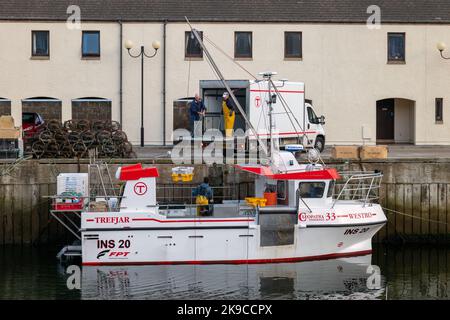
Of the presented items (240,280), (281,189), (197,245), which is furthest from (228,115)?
(240,280)

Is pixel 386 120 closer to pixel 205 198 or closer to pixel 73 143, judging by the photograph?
pixel 73 143

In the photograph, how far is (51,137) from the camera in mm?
28734

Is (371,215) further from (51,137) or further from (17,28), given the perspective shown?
(17,28)

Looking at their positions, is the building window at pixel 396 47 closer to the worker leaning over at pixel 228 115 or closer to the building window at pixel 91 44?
the building window at pixel 91 44

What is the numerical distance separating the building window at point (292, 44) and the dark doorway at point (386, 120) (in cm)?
419

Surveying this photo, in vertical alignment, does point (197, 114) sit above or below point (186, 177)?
above

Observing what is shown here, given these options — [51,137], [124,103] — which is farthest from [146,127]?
[51,137]

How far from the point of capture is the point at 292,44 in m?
39.6

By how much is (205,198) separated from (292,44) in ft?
52.7

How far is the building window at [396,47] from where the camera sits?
131ft

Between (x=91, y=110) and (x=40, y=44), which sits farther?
(x=40, y=44)

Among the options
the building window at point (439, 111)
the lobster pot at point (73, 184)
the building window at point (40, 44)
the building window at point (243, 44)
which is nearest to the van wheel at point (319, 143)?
the building window at point (243, 44)

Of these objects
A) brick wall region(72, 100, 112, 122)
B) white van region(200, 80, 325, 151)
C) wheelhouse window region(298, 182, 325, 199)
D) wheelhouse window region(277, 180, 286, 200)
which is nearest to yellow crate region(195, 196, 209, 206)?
wheelhouse window region(277, 180, 286, 200)

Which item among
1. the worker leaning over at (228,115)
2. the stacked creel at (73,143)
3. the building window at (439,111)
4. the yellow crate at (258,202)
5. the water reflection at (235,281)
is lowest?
→ the water reflection at (235,281)
